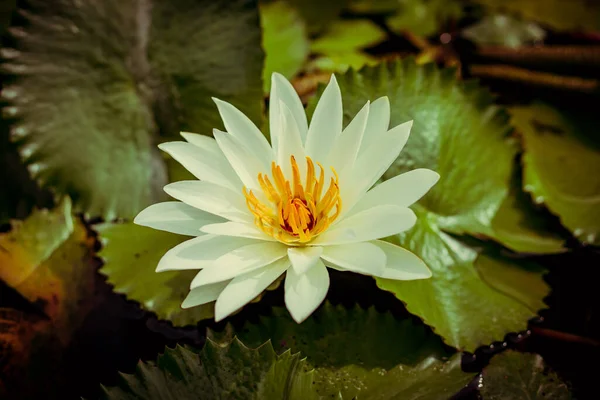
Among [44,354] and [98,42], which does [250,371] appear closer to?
[44,354]

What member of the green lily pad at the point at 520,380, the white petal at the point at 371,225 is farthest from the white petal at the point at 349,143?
the green lily pad at the point at 520,380

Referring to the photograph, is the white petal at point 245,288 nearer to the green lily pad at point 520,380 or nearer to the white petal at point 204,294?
the white petal at point 204,294

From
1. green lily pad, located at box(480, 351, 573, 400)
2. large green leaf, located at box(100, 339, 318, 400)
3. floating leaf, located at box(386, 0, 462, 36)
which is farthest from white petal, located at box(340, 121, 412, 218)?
floating leaf, located at box(386, 0, 462, 36)

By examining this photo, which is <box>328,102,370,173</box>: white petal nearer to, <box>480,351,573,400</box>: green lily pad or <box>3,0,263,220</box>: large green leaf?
<box>3,0,263,220</box>: large green leaf

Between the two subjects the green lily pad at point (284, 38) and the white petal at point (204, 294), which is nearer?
the white petal at point (204, 294)

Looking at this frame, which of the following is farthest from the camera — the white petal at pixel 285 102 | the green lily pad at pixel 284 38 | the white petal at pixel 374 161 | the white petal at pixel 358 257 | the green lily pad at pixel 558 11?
the green lily pad at pixel 558 11

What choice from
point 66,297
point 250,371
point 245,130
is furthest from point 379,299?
point 66,297
